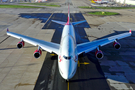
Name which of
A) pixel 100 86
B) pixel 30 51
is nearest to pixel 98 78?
pixel 100 86

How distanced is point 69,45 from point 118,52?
14911 millimetres

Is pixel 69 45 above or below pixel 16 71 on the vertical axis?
above

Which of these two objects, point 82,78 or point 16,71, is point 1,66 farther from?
point 82,78

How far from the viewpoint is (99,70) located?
19.2m

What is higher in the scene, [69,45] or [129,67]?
[69,45]

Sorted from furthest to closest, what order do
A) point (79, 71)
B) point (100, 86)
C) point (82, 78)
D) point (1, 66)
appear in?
point (1, 66) → point (79, 71) → point (82, 78) → point (100, 86)

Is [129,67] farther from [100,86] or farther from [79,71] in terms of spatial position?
[79,71]

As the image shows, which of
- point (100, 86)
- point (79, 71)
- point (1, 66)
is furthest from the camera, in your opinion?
point (1, 66)

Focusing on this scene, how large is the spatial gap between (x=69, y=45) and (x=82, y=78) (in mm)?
5944

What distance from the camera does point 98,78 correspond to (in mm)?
17406

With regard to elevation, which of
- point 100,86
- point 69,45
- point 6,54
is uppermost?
point 69,45

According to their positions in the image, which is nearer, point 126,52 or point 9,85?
point 9,85

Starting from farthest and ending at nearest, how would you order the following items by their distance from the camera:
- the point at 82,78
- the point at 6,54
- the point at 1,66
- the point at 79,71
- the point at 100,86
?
the point at 6,54 < the point at 1,66 < the point at 79,71 < the point at 82,78 < the point at 100,86

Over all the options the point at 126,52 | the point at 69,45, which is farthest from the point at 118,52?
the point at 69,45
